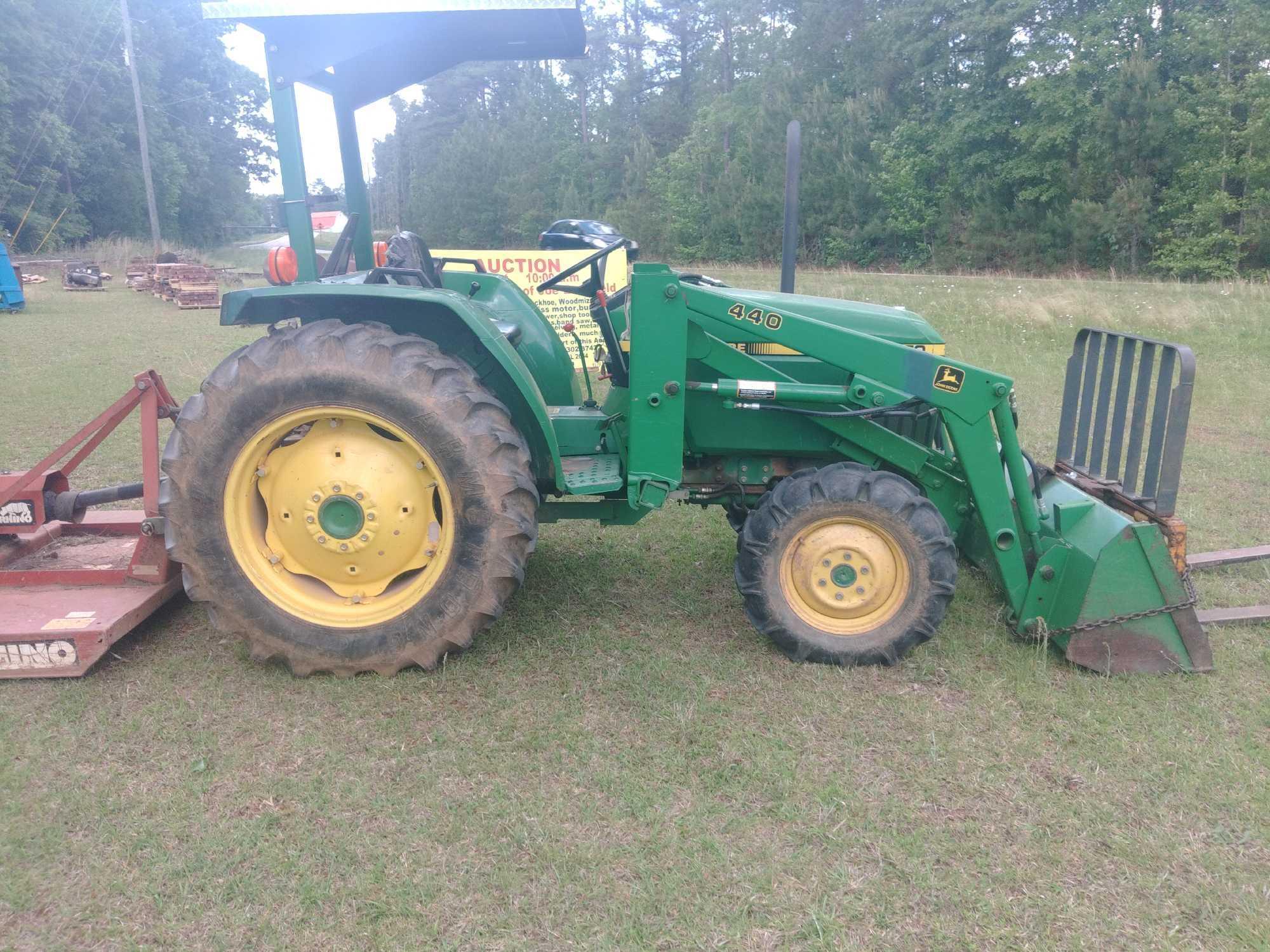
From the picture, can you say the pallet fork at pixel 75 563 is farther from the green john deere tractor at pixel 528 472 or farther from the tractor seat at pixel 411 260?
the tractor seat at pixel 411 260

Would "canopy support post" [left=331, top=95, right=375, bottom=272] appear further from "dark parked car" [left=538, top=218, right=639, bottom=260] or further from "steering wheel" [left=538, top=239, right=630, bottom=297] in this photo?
"dark parked car" [left=538, top=218, right=639, bottom=260]

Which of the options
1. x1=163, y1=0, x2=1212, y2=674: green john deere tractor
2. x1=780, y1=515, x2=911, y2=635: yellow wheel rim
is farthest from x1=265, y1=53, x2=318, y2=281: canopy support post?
x1=780, y1=515, x2=911, y2=635: yellow wheel rim

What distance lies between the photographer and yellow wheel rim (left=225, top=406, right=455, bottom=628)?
3189mm

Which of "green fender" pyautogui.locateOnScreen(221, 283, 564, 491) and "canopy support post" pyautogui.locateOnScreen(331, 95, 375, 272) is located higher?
"canopy support post" pyautogui.locateOnScreen(331, 95, 375, 272)

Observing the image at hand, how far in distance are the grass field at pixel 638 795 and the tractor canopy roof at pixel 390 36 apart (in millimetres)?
2215

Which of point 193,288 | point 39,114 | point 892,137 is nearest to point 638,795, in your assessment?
point 193,288

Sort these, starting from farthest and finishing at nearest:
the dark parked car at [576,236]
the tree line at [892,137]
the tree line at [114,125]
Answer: the tree line at [114,125]
the tree line at [892,137]
the dark parked car at [576,236]

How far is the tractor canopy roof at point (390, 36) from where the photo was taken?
3059 mm

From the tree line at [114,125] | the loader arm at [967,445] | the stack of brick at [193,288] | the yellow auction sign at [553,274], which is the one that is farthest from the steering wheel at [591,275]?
the tree line at [114,125]

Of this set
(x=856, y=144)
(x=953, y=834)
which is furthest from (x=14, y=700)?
(x=856, y=144)

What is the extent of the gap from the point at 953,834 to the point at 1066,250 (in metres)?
28.4

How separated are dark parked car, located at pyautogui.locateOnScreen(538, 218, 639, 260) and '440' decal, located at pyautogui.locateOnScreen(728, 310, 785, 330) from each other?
28.6 ft

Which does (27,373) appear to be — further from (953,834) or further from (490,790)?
(953,834)

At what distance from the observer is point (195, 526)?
3133 mm
